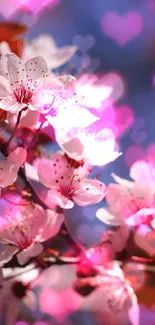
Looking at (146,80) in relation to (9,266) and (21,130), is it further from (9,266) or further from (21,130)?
(9,266)

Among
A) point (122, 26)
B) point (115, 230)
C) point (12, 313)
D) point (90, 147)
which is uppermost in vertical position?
point (122, 26)

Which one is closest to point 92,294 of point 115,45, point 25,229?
point 25,229

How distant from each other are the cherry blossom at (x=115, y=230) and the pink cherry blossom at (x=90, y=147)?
7 cm

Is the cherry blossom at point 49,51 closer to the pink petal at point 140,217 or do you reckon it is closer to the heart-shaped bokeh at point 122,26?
the heart-shaped bokeh at point 122,26

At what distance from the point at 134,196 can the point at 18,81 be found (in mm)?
203

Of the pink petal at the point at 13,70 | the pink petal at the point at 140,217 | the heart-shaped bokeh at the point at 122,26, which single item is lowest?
the pink petal at the point at 140,217

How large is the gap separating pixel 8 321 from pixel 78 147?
242mm

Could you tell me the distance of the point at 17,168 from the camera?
581mm

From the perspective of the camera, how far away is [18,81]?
21.8 inches

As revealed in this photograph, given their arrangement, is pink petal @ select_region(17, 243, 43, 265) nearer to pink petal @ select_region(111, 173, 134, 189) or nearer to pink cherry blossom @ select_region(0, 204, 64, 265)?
pink cherry blossom @ select_region(0, 204, 64, 265)

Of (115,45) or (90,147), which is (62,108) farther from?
(115,45)

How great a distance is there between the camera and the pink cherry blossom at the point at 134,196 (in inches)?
24.3

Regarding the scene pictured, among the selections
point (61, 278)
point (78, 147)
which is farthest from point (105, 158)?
point (61, 278)

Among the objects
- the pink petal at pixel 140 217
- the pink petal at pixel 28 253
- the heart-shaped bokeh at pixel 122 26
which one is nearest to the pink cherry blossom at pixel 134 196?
the pink petal at pixel 140 217
